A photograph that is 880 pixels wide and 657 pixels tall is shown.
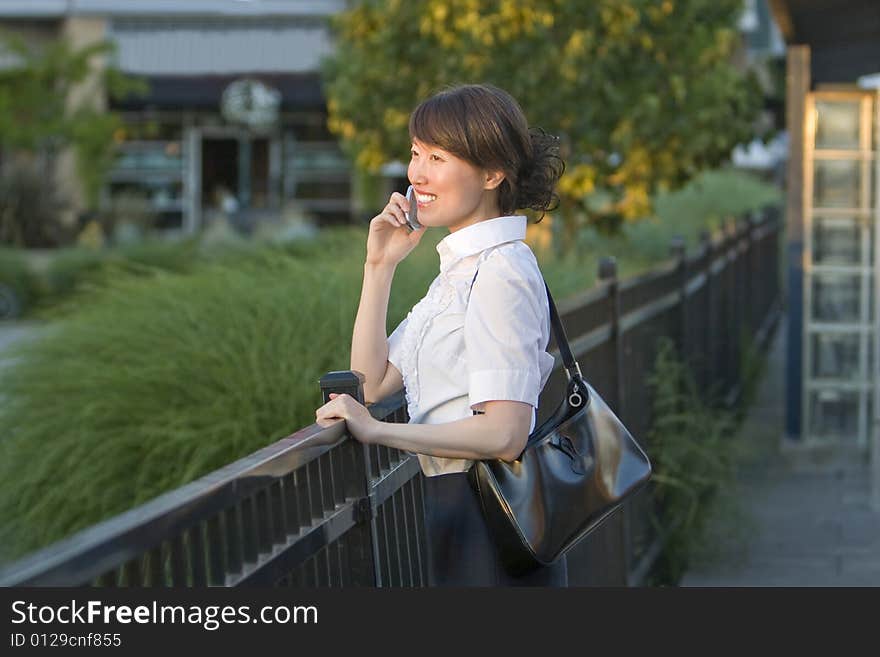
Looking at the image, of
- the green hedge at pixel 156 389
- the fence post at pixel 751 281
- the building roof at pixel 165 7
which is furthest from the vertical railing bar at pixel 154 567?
the building roof at pixel 165 7

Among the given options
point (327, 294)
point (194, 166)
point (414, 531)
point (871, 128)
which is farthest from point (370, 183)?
point (414, 531)

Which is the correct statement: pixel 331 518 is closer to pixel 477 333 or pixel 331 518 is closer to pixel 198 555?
pixel 477 333

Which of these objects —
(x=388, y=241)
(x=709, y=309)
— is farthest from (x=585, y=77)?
(x=388, y=241)

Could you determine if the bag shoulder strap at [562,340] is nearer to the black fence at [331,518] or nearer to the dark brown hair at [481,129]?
the dark brown hair at [481,129]

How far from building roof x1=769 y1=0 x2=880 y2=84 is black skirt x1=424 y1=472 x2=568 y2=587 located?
256 inches

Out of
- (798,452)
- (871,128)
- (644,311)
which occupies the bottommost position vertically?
(798,452)

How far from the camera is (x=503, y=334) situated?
9.37 ft

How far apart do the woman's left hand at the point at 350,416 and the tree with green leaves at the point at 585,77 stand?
905 cm

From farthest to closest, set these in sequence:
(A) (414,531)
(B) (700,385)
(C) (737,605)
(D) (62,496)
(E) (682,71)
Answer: (E) (682,71) → (B) (700,385) → (D) (62,496) → (A) (414,531) → (C) (737,605)

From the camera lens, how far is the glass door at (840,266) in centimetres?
960

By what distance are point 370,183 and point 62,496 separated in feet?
Answer: 114

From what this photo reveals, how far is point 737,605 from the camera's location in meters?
2.93

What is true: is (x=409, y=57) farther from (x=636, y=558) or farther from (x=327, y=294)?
(x=636, y=558)

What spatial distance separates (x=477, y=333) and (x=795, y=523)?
544 centimetres
